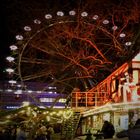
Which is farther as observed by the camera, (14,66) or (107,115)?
(14,66)

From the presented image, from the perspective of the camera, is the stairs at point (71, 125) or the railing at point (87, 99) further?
the stairs at point (71, 125)

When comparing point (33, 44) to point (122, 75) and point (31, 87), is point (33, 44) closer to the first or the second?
point (122, 75)

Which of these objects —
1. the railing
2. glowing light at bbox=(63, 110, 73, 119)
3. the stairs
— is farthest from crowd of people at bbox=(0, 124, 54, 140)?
the railing

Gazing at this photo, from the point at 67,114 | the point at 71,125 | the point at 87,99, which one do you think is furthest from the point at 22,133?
the point at 87,99

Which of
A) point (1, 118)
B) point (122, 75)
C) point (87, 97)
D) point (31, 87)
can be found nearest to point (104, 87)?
point (87, 97)

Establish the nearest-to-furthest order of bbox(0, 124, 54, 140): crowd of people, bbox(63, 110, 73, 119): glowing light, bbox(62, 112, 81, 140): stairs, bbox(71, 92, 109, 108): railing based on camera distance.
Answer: bbox(0, 124, 54, 140): crowd of people → bbox(63, 110, 73, 119): glowing light → bbox(71, 92, 109, 108): railing → bbox(62, 112, 81, 140): stairs

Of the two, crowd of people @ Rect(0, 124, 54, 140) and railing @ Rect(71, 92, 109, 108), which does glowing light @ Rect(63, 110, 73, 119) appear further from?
crowd of people @ Rect(0, 124, 54, 140)

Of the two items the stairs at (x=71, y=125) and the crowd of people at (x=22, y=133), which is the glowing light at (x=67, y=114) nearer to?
the stairs at (x=71, y=125)

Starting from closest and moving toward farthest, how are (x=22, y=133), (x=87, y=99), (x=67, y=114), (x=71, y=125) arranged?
(x=22, y=133) → (x=67, y=114) → (x=71, y=125) → (x=87, y=99)

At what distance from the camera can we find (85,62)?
2644 cm

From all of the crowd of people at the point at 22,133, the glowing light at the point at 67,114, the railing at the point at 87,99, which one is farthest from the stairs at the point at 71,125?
the crowd of people at the point at 22,133

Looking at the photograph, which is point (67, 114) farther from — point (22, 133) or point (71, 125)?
point (22, 133)

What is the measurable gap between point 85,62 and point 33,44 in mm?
4023

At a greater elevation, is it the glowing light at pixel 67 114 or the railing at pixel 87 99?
the railing at pixel 87 99
